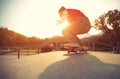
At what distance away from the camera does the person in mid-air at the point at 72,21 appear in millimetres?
22936

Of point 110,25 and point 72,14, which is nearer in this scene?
point 72,14

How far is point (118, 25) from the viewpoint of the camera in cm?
4925

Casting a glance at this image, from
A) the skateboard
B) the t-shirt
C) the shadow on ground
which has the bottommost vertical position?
the shadow on ground

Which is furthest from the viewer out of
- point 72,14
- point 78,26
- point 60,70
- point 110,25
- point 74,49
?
point 110,25

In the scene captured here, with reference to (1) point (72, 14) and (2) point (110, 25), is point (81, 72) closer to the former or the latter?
(1) point (72, 14)

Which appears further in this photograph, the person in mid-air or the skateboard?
the person in mid-air

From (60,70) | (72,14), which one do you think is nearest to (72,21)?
(72,14)

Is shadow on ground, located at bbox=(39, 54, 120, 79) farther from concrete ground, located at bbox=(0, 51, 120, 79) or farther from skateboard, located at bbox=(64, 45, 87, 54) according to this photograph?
skateboard, located at bbox=(64, 45, 87, 54)

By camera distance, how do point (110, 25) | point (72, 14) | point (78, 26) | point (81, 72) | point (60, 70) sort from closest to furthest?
point (81, 72) → point (60, 70) → point (78, 26) → point (72, 14) → point (110, 25)

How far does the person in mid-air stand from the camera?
22.9 metres

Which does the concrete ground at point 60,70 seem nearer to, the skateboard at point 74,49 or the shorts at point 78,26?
the skateboard at point 74,49

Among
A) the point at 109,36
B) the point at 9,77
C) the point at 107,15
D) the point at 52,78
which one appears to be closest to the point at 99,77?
the point at 52,78

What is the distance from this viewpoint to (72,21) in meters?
22.8

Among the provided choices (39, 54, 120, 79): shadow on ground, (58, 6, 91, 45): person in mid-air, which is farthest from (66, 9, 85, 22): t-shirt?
(39, 54, 120, 79): shadow on ground
